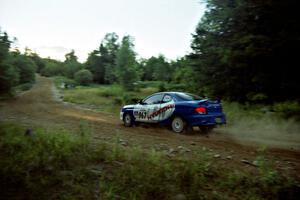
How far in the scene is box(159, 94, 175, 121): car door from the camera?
976 centimetres

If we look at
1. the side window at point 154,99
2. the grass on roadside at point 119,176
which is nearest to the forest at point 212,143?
the grass on roadside at point 119,176

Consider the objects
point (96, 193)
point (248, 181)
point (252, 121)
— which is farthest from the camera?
point (252, 121)

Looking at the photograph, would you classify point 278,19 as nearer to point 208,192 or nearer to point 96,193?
point 208,192

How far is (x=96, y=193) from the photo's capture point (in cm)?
414

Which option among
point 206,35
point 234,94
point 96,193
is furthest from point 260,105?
point 96,193

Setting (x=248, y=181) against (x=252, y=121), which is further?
(x=252, y=121)

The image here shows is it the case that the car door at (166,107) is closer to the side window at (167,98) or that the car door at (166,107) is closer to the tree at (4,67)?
the side window at (167,98)

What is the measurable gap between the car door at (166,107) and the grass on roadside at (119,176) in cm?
434

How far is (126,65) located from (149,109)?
111 feet

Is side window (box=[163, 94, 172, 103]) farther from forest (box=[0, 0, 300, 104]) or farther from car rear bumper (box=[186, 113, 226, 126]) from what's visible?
forest (box=[0, 0, 300, 104])

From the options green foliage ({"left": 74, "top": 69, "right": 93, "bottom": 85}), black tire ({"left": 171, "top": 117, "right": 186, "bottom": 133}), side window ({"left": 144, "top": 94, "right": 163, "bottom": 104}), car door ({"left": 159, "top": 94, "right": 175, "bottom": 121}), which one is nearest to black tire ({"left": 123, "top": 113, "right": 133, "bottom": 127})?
side window ({"left": 144, "top": 94, "right": 163, "bottom": 104})

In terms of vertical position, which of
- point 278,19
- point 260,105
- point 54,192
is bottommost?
point 54,192

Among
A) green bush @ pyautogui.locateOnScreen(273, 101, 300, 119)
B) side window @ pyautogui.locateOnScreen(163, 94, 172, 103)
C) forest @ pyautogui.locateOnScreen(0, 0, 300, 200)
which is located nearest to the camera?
forest @ pyautogui.locateOnScreen(0, 0, 300, 200)

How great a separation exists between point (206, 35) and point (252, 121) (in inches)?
288
